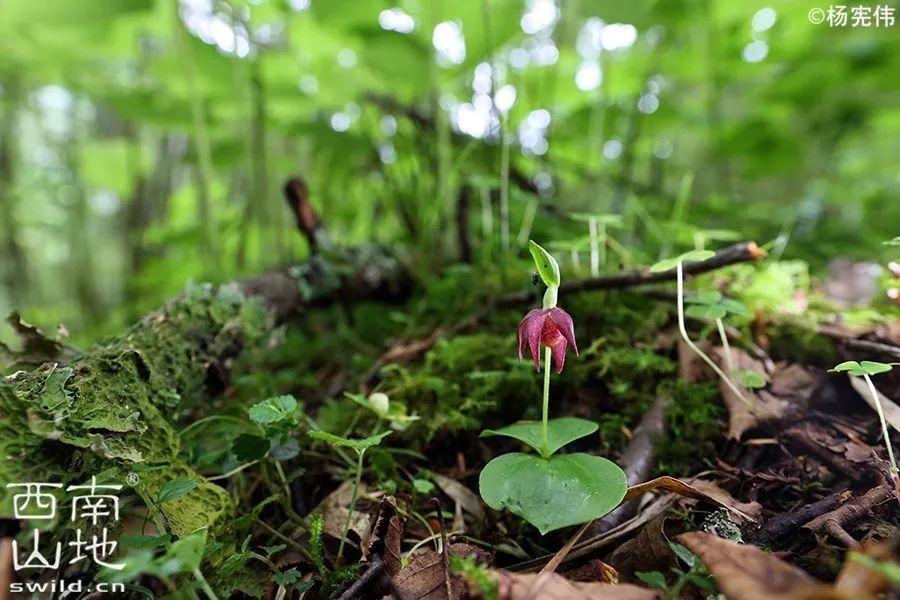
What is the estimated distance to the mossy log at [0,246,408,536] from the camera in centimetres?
64

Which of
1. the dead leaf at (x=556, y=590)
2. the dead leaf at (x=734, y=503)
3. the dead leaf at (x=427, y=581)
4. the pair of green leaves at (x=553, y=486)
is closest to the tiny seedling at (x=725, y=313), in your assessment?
the dead leaf at (x=734, y=503)

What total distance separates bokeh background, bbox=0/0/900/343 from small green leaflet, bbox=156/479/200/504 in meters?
0.79

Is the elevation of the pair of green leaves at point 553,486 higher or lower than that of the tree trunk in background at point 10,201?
lower

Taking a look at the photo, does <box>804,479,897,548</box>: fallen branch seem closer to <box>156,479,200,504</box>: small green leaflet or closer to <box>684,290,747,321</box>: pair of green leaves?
<box>684,290,747,321</box>: pair of green leaves

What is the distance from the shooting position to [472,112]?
1931mm

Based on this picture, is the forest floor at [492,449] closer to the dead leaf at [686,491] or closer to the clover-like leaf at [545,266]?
the dead leaf at [686,491]

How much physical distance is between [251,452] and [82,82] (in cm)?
240

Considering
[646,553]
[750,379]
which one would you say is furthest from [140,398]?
[750,379]

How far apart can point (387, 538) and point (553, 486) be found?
220mm

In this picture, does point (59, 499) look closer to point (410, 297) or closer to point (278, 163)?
point (410, 297)

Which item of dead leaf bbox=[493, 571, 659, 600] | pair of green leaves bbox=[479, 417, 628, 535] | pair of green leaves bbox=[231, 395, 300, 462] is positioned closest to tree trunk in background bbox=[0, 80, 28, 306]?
pair of green leaves bbox=[231, 395, 300, 462]

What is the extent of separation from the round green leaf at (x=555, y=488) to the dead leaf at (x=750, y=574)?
0.11 meters

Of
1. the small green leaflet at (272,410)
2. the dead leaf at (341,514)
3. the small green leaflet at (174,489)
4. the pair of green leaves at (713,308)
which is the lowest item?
the dead leaf at (341,514)

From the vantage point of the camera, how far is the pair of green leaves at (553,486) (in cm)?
63
